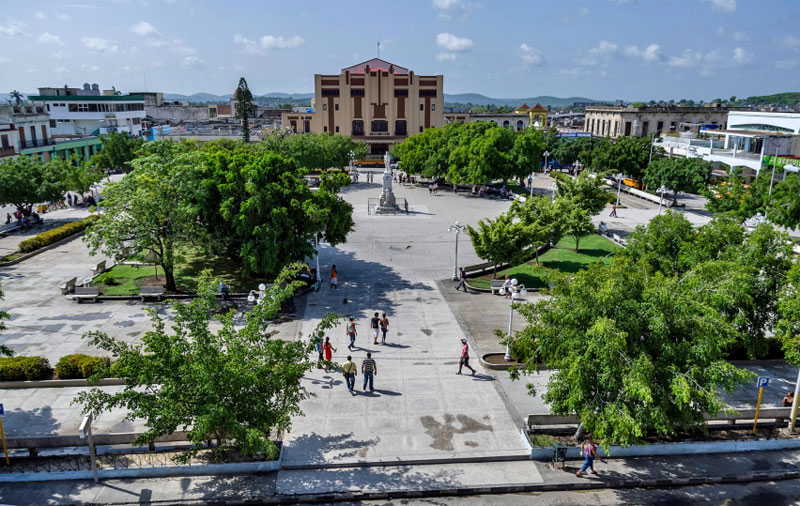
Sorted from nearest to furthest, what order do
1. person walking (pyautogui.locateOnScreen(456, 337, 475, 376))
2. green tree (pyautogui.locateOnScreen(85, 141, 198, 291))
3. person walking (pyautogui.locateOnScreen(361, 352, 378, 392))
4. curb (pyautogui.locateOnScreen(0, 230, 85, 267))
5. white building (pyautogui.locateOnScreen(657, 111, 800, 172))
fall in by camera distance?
1. person walking (pyautogui.locateOnScreen(361, 352, 378, 392))
2. person walking (pyautogui.locateOnScreen(456, 337, 475, 376))
3. green tree (pyautogui.locateOnScreen(85, 141, 198, 291))
4. curb (pyautogui.locateOnScreen(0, 230, 85, 267))
5. white building (pyautogui.locateOnScreen(657, 111, 800, 172))

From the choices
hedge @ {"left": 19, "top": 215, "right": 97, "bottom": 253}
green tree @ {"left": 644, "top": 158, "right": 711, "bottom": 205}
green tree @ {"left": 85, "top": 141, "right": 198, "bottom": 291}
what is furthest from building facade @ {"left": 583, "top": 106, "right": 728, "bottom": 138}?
green tree @ {"left": 85, "top": 141, "right": 198, "bottom": 291}

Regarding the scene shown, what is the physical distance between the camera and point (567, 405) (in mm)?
13227

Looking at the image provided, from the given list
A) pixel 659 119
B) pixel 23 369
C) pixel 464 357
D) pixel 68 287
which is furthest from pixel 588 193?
pixel 659 119

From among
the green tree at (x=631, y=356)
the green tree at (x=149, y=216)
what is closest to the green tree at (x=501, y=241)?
the green tree at (x=631, y=356)

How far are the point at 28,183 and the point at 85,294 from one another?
719 inches

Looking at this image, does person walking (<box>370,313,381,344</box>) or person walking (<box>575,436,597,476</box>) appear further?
person walking (<box>370,313,381,344</box>)

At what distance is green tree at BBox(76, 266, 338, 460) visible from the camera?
40.2 ft

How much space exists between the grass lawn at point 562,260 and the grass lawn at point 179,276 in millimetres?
11623

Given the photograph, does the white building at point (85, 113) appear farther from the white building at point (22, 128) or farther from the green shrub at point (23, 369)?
the green shrub at point (23, 369)

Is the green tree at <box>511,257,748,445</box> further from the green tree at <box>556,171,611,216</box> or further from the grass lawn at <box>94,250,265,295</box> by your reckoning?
the green tree at <box>556,171,611,216</box>

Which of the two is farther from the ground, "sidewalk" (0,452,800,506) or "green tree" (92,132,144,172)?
"green tree" (92,132,144,172)

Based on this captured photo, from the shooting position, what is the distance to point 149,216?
2506 cm

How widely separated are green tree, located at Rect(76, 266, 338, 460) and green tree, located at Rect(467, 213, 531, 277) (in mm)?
14914

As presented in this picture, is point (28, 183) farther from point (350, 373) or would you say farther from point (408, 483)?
point (408, 483)
